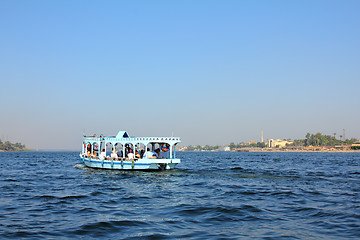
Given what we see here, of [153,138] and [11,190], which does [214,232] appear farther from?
[153,138]

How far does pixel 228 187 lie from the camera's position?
26062mm

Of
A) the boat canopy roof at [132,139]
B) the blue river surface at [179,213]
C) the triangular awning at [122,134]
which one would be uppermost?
the triangular awning at [122,134]

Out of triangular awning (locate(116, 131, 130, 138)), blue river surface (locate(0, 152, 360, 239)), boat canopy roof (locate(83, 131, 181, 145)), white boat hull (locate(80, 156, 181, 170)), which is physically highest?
triangular awning (locate(116, 131, 130, 138))

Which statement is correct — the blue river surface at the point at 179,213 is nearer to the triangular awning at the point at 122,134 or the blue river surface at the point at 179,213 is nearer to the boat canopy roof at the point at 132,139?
the boat canopy roof at the point at 132,139

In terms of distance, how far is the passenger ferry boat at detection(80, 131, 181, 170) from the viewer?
122 feet

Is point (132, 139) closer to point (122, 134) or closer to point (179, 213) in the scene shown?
point (122, 134)

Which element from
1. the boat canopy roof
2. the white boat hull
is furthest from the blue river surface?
the boat canopy roof

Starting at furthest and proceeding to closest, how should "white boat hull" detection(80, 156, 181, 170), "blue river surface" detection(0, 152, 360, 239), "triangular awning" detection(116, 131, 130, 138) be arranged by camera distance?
"triangular awning" detection(116, 131, 130, 138)
"white boat hull" detection(80, 156, 181, 170)
"blue river surface" detection(0, 152, 360, 239)

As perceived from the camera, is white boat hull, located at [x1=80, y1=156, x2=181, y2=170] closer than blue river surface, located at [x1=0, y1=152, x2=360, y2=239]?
No

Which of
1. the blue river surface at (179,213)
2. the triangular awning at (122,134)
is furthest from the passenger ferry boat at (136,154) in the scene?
the blue river surface at (179,213)

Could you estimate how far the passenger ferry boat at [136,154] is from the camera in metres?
37.1

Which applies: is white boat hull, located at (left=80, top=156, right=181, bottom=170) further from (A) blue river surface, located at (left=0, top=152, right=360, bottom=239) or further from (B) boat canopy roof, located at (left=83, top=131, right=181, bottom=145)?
(A) blue river surface, located at (left=0, top=152, right=360, bottom=239)

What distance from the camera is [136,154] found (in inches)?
1572

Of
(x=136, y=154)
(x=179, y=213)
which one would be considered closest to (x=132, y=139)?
(x=136, y=154)
